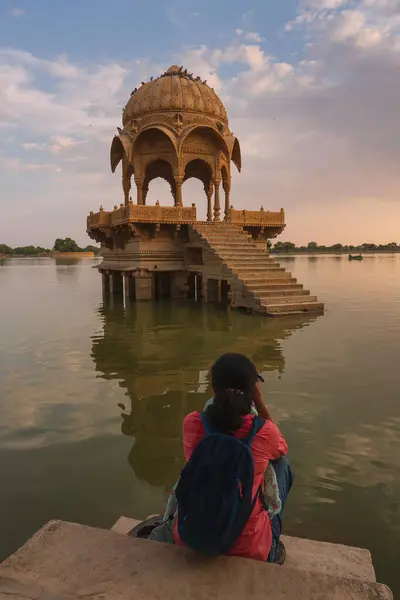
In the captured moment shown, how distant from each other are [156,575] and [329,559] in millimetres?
1224

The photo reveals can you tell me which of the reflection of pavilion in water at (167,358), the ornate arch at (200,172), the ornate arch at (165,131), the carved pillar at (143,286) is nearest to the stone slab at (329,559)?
the reflection of pavilion in water at (167,358)

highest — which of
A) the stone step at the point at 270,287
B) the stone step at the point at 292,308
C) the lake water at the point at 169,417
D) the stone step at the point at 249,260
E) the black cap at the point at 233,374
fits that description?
the stone step at the point at 249,260

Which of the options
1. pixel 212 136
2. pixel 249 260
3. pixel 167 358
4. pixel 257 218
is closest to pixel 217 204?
A: pixel 257 218

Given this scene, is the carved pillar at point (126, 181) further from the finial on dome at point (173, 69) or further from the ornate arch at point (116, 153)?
the finial on dome at point (173, 69)

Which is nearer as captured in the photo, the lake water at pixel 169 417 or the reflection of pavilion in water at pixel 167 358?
the lake water at pixel 169 417

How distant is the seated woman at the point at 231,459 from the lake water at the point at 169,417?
125 cm

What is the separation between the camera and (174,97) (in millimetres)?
19688

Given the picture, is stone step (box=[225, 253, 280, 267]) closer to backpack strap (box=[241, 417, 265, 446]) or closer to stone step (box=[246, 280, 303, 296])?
stone step (box=[246, 280, 303, 296])

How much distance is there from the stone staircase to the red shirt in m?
11.2

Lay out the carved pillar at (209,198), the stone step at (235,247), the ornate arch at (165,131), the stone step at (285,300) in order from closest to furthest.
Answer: the stone step at (285,300), the stone step at (235,247), the ornate arch at (165,131), the carved pillar at (209,198)

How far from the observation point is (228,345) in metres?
9.85

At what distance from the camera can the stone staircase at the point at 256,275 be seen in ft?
46.0

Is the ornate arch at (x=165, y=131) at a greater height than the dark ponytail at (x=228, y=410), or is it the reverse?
the ornate arch at (x=165, y=131)

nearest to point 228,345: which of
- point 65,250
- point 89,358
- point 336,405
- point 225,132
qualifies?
point 89,358
